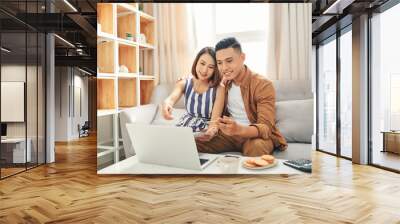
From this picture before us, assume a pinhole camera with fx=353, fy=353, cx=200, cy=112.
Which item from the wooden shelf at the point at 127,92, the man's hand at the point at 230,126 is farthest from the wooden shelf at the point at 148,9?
the man's hand at the point at 230,126

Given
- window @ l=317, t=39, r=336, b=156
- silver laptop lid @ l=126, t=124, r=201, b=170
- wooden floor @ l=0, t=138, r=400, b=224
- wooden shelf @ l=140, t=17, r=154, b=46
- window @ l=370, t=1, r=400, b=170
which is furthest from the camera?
window @ l=317, t=39, r=336, b=156

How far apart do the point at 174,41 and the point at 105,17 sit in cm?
107

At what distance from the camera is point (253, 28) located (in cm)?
518

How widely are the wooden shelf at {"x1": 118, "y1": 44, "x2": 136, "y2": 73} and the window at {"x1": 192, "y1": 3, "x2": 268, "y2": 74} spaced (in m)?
0.95


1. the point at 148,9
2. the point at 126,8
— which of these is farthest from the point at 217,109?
the point at 126,8

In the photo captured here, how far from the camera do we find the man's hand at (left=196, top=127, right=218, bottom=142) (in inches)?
201

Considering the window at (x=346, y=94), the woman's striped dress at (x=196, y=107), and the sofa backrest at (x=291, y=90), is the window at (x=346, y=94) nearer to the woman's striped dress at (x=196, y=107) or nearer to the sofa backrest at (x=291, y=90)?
the sofa backrest at (x=291, y=90)

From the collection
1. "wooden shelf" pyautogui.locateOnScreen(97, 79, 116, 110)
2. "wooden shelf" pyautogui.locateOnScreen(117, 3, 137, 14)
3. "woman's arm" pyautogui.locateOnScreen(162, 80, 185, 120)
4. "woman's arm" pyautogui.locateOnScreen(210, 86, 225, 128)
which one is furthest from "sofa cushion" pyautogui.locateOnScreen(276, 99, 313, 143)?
"wooden shelf" pyautogui.locateOnScreen(117, 3, 137, 14)

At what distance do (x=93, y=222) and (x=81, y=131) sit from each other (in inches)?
437

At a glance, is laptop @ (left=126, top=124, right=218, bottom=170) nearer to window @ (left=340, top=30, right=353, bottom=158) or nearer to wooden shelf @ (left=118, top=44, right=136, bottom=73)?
wooden shelf @ (left=118, top=44, right=136, bottom=73)

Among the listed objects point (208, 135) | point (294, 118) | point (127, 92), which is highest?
point (127, 92)

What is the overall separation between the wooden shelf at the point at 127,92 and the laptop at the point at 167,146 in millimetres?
324

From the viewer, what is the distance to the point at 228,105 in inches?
201

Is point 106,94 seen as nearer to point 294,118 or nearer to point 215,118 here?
point 215,118
